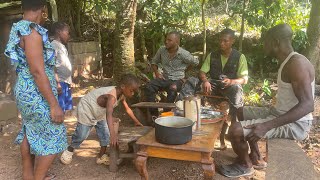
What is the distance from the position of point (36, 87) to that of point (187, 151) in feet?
4.74

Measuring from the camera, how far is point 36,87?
2.75m

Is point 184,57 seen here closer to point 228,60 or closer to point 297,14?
point 228,60

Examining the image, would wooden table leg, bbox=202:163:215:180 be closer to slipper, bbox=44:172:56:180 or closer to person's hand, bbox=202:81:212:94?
slipper, bbox=44:172:56:180

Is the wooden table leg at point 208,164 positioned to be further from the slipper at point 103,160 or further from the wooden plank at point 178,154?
the slipper at point 103,160

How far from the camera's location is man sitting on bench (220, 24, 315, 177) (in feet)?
9.41

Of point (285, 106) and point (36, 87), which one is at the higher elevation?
point (36, 87)

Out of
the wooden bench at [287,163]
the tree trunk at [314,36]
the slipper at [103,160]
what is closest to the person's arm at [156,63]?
the slipper at [103,160]

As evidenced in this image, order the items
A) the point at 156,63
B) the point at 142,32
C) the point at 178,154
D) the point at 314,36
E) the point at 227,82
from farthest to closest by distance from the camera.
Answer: the point at 142,32
the point at 314,36
the point at 156,63
the point at 227,82
the point at 178,154

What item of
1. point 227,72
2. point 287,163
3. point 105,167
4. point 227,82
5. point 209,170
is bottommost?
point 105,167

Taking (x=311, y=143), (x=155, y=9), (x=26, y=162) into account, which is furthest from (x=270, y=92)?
(x=26, y=162)

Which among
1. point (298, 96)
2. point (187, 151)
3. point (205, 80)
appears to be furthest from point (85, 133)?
point (298, 96)

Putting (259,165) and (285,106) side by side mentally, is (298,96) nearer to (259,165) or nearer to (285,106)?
(285,106)

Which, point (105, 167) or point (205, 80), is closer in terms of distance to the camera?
point (105, 167)

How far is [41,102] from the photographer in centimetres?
277
